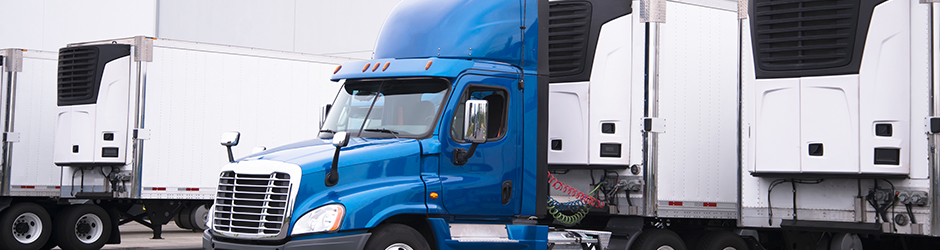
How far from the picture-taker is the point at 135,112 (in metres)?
15.4

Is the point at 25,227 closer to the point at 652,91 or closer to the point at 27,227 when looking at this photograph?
the point at 27,227

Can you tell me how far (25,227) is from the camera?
15.8m

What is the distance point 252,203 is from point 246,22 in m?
21.2

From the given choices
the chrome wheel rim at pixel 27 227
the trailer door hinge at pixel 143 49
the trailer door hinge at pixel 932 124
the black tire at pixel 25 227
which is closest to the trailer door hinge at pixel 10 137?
the black tire at pixel 25 227

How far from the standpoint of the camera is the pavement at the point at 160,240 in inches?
716

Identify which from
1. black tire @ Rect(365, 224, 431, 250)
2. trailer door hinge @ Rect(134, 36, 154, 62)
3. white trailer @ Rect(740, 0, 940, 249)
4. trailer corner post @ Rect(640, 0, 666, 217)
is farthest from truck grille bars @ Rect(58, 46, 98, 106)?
white trailer @ Rect(740, 0, 940, 249)

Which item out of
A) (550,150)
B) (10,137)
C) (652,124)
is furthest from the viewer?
(10,137)

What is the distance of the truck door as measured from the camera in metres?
9.03

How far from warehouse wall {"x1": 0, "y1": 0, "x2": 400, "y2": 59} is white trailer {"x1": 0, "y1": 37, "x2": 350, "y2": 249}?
1061 cm

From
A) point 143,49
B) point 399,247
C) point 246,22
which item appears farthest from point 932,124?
point 246,22

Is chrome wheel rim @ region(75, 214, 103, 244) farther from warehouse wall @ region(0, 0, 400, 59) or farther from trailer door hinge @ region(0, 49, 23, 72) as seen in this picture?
warehouse wall @ region(0, 0, 400, 59)

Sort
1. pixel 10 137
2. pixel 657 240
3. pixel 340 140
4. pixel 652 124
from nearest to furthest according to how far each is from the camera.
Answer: pixel 340 140, pixel 652 124, pixel 657 240, pixel 10 137

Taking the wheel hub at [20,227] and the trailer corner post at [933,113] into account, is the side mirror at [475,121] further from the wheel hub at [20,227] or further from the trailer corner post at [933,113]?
the wheel hub at [20,227]

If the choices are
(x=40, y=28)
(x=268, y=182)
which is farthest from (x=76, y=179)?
(x=40, y=28)
